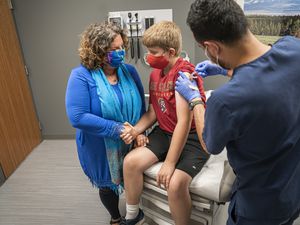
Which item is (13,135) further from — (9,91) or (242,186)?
(242,186)

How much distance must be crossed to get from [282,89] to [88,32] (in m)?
0.99

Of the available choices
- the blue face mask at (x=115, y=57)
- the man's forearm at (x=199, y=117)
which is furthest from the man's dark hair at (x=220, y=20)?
the blue face mask at (x=115, y=57)

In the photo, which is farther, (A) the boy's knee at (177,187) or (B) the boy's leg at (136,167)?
(B) the boy's leg at (136,167)

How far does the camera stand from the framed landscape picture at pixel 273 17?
2029 millimetres

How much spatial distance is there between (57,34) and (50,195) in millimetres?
1562

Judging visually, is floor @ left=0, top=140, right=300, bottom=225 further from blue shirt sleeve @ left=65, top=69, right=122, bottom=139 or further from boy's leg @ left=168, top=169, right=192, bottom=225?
blue shirt sleeve @ left=65, top=69, right=122, bottom=139

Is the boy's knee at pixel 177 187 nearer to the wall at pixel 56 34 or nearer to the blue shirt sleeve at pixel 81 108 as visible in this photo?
the blue shirt sleeve at pixel 81 108

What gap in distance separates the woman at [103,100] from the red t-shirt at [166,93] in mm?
115

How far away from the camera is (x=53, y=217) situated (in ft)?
6.26

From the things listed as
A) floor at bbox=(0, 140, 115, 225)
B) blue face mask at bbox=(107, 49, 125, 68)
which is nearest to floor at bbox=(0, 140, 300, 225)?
floor at bbox=(0, 140, 115, 225)

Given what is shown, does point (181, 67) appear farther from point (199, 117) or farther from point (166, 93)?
point (199, 117)

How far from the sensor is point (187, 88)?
47.2 inches

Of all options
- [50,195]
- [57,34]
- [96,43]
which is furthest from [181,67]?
[57,34]

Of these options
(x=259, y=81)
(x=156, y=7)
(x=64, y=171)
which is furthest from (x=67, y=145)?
(x=259, y=81)
